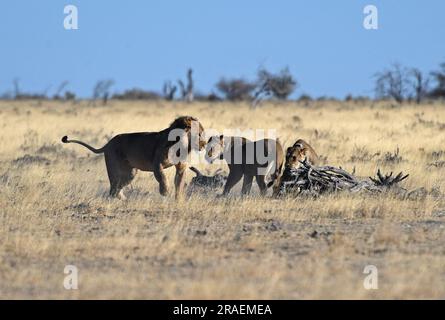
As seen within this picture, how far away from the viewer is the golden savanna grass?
796cm

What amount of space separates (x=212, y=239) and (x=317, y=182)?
12.5 ft

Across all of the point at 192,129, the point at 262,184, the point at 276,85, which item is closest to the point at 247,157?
the point at 262,184

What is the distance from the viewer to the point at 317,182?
13.8 metres

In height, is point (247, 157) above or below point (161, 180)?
above

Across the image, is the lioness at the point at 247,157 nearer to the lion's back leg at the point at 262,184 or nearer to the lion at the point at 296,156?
the lion's back leg at the point at 262,184

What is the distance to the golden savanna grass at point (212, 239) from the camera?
796 centimetres

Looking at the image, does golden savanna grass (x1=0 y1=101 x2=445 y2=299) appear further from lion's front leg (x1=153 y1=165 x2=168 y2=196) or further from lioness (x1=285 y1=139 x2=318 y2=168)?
lioness (x1=285 y1=139 x2=318 y2=168)

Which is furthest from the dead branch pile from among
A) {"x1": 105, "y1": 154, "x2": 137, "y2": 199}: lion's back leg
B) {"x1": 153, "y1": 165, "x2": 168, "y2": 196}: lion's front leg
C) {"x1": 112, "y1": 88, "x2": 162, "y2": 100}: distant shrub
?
{"x1": 112, "y1": 88, "x2": 162, "y2": 100}: distant shrub

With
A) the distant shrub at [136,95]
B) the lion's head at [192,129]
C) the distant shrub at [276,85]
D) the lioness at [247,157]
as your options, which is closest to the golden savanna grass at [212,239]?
the lioness at [247,157]

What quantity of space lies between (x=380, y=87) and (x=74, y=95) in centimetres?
2638

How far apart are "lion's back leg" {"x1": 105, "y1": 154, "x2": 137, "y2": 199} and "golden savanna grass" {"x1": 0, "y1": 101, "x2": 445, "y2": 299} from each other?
0.33 meters

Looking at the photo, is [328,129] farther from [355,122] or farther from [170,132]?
[170,132]

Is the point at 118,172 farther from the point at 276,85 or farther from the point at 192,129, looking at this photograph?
the point at 276,85

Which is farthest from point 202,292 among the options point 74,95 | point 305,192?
point 74,95
